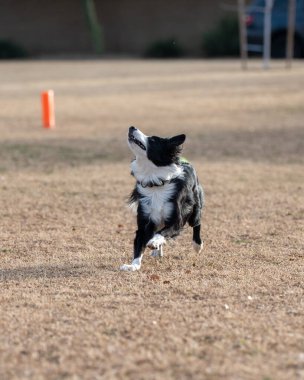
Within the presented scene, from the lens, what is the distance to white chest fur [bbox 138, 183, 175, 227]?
707 cm

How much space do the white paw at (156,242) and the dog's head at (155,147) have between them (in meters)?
0.57

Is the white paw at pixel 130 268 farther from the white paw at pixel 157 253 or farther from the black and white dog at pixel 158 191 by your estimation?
the white paw at pixel 157 253

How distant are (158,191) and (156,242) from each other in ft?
1.49

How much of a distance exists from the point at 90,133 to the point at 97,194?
5730 millimetres

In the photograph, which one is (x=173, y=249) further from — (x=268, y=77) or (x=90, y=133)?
(x=268, y=77)

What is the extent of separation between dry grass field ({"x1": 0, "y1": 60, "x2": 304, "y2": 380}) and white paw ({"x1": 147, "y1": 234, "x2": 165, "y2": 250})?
0.68ft

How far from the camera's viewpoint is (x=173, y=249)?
7.76 meters

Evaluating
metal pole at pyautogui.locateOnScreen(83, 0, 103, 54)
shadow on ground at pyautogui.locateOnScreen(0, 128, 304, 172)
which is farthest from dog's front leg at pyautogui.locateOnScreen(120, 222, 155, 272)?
metal pole at pyautogui.locateOnScreen(83, 0, 103, 54)

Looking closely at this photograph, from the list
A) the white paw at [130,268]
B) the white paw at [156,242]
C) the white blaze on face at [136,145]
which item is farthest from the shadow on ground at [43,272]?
the white blaze on face at [136,145]

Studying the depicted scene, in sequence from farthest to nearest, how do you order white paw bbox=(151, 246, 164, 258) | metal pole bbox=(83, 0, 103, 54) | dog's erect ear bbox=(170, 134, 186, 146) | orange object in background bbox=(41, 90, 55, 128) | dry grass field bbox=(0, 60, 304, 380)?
metal pole bbox=(83, 0, 103, 54) < orange object in background bbox=(41, 90, 55, 128) < white paw bbox=(151, 246, 164, 258) < dog's erect ear bbox=(170, 134, 186, 146) < dry grass field bbox=(0, 60, 304, 380)

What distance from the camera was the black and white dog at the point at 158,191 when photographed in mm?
6922

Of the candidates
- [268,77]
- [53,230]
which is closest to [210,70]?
[268,77]

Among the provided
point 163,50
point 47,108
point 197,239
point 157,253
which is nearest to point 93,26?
point 163,50

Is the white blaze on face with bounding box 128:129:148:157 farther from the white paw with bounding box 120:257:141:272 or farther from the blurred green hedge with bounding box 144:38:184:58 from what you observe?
the blurred green hedge with bounding box 144:38:184:58
